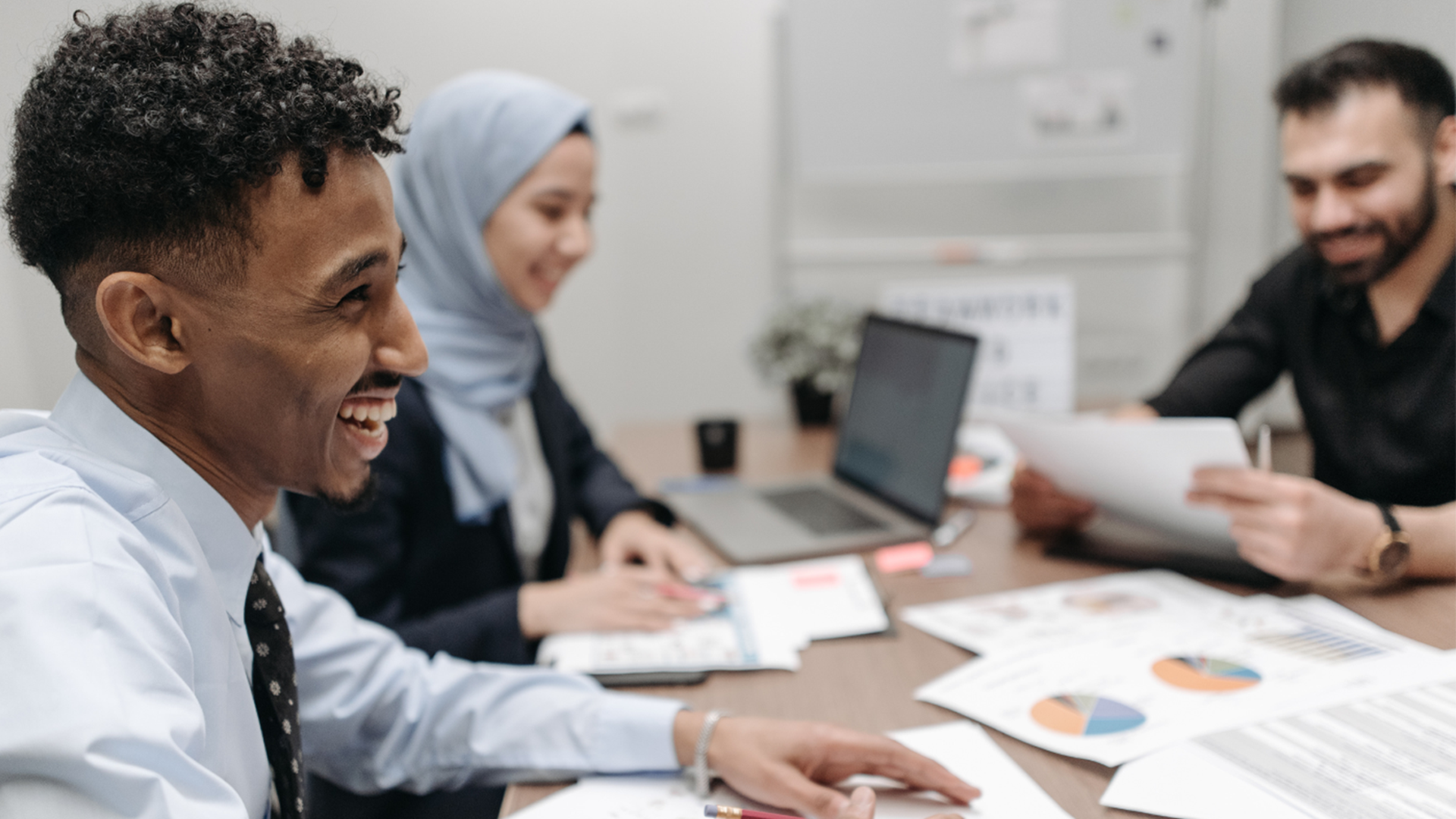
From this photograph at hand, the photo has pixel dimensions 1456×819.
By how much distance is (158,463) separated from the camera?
1.92ft

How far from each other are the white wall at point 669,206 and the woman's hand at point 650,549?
1.22 m

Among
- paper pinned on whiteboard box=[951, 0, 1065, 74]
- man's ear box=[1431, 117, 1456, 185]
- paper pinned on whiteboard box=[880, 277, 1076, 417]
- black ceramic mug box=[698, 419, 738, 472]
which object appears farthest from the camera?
paper pinned on whiteboard box=[951, 0, 1065, 74]

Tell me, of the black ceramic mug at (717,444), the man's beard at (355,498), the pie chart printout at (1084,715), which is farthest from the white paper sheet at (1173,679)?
Result: the black ceramic mug at (717,444)

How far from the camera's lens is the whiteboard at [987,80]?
7.34ft

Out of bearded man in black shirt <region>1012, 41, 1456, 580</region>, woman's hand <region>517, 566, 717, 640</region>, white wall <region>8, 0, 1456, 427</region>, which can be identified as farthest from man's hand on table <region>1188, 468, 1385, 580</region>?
white wall <region>8, 0, 1456, 427</region>

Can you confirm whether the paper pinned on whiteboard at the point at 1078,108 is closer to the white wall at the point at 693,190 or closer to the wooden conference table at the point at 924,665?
the white wall at the point at 693,190

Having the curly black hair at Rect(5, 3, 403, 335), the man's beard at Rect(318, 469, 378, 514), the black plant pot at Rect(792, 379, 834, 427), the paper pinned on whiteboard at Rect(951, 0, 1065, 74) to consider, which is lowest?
the black plant pot at Rect(792, 379, 834, 427)

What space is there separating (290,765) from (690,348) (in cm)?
207

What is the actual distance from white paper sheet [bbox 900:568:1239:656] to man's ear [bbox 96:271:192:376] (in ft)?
2.36

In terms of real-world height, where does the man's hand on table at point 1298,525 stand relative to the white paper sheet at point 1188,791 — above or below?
above

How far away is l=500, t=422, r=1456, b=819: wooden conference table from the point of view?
0.73 m

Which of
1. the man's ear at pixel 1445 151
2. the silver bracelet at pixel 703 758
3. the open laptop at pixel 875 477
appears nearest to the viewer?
the silver bracelet at pixel 703 758

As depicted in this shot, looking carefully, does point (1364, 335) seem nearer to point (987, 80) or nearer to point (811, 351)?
point (811, 351)

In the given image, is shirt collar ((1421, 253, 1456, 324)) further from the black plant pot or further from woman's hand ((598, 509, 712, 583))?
the black plant pot
